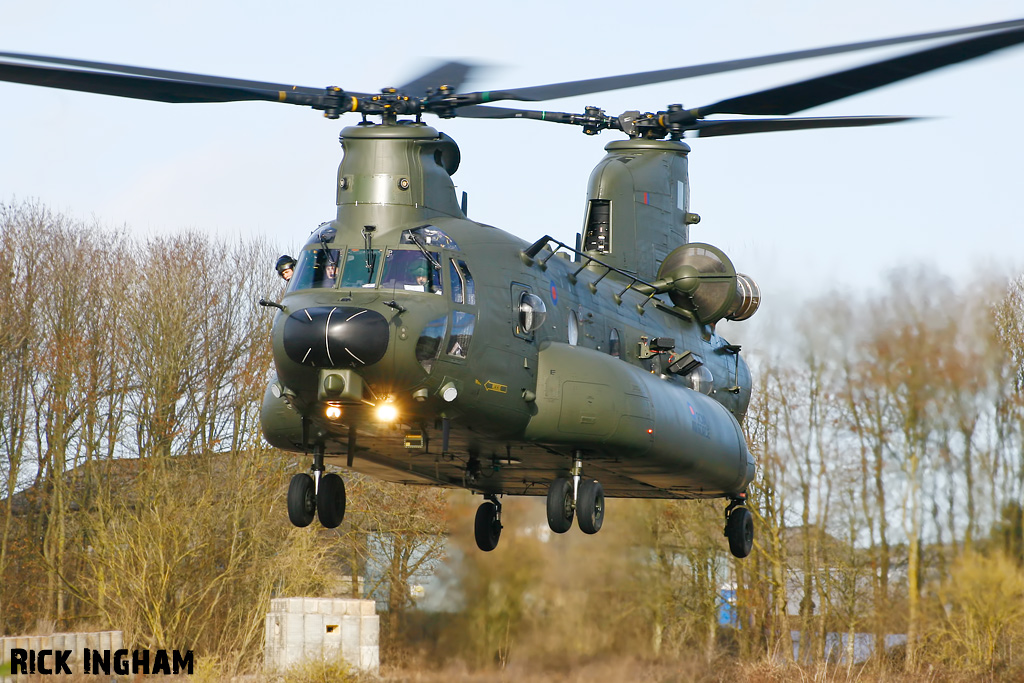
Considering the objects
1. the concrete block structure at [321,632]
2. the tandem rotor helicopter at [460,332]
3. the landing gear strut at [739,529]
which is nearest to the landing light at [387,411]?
the tandem rotor helicopter at [460,332]

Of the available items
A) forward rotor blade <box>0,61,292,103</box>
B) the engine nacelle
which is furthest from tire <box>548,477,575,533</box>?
forward rotor blade <box>0,61,292,103</box>

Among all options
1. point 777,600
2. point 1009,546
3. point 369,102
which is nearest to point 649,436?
point 369,102

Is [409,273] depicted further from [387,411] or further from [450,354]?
[387,411]

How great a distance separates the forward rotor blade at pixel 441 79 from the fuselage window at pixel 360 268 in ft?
6.66

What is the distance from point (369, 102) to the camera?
13.0m

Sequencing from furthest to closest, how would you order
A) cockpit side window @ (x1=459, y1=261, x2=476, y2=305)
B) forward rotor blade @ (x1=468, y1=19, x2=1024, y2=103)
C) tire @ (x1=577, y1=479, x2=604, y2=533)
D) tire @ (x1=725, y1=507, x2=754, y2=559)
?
tire @ (x1=725, y1=507, x2=754, y2=559) → tire @ (x1=577, y1=479, x2=604, y2=533) → cockpit side window @ (x1=459, y1=261, x2=476, y2=305) → forward rotor blade @ (x1=468, y1=19, x2=1024, y2=103)

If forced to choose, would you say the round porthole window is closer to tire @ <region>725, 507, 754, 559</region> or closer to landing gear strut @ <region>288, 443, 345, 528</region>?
landing gear strut @ <region>288, 443, 345, 528</region>

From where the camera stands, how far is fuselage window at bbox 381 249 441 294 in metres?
12.0

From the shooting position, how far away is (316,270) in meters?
12.2

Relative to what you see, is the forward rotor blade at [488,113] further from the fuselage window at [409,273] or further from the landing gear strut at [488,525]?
the landing gear strut at [488,525]

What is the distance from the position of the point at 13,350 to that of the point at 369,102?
1105 inches

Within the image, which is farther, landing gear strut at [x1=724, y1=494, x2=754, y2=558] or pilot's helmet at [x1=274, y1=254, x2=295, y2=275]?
landing gear strut at [x1=724, y1=494, x2=754, y2=558]

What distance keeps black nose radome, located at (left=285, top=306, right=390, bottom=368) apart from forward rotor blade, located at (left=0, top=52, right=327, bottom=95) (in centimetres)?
269

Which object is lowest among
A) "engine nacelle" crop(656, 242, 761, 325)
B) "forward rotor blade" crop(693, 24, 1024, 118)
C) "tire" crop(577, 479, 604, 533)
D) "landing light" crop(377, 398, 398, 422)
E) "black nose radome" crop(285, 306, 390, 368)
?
"tire" crop(577, 479, 604, 533)
